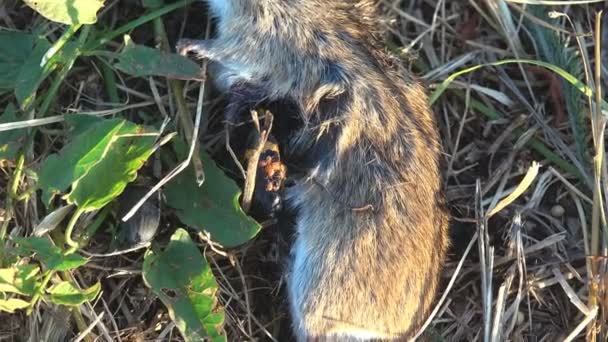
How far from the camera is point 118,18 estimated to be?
4.13m

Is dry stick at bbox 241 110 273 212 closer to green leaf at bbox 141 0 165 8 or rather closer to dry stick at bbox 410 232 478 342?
green leaf at bbox 141 0 165 8

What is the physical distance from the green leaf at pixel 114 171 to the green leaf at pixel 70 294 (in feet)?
1.19

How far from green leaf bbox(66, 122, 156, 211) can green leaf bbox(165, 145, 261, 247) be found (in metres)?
0.30

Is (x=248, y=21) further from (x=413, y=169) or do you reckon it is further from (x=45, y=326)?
(x=45, y=326)

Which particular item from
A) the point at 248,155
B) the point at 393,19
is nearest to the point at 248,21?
the point at 248,155

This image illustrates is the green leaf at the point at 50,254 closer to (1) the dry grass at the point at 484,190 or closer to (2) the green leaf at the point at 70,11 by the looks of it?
(1) the dry grass at the point at 484,190

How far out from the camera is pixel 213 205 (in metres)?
3.76

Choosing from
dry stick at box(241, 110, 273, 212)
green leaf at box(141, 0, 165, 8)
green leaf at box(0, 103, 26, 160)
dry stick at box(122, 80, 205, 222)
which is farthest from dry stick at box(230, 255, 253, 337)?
green leaf at box(141, 0, 165, 8)

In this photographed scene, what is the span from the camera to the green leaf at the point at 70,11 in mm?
3604

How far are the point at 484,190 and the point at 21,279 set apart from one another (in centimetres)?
241

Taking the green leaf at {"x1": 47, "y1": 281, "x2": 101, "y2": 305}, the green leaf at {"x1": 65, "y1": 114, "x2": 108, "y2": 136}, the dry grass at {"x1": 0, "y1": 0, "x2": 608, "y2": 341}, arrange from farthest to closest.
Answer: the dry grass at {"x1": 0, "y1": 0, "x2": 608, "y2": 341} → the green leaf at {"x1": 65, "y1": 114, "x2": 108, "y2": 136} → the green leaf at {"x1": 47, "y1": 281, "x2": 101, "y2": 305}

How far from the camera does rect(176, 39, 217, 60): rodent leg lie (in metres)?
3.77

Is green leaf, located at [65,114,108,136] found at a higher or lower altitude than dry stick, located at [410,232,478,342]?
higher

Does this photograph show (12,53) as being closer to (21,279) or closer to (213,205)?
(21,279)
